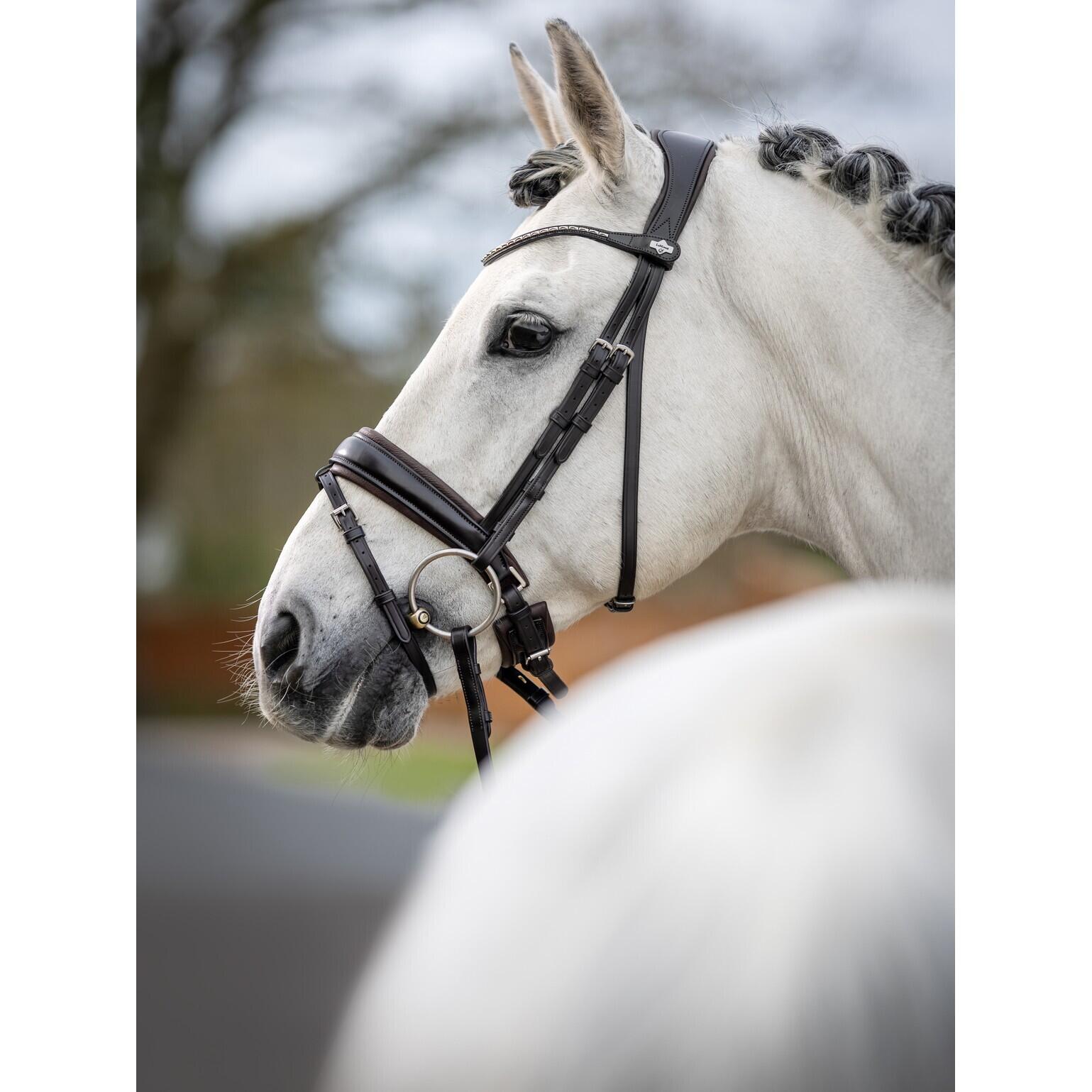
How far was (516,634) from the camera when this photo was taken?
1.30m

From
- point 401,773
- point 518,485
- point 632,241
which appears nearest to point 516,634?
point 518,485

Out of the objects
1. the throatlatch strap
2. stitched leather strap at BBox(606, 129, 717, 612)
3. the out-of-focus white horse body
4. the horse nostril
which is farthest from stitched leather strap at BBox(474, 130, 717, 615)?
the out-of-focus white horse body

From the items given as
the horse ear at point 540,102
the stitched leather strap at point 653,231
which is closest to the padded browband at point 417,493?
the stitched leather strap at point 653,231

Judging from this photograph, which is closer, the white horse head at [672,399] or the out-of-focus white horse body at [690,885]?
the out-of-focus white horse body at [690,885]

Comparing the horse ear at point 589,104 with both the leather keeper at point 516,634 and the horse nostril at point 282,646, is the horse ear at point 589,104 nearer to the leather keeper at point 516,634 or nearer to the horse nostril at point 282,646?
the leather keeper at point 516,634

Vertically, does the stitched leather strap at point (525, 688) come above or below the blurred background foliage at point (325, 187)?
below

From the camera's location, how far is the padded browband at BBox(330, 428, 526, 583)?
1.25m

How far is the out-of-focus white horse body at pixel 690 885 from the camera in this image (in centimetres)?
76

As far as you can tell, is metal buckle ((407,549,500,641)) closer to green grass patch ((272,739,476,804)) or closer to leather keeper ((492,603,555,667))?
leather keeper ((492,603,555,667))

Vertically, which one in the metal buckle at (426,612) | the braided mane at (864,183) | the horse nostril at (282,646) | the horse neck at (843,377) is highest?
the braided mane at (864,183)

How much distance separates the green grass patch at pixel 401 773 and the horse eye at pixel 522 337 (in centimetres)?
68

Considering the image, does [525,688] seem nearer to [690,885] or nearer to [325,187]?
[690,885]

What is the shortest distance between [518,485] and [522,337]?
20 cm
